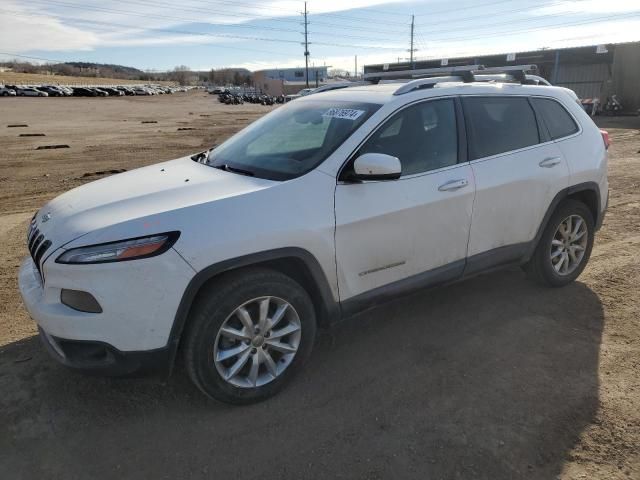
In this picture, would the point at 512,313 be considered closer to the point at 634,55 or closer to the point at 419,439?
the point at 419,439

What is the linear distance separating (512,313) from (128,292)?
3.04 metres

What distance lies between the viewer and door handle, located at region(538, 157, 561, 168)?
4102 mm

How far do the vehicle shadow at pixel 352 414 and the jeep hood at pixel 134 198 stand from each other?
3.43ft

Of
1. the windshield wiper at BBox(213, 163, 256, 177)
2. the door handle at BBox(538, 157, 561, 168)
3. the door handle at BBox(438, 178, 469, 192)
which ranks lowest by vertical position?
the door handle at BBox(438, 178, 469, 192)

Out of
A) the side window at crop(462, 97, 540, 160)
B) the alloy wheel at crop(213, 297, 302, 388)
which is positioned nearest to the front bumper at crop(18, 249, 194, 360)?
the alloy wheel at crop(213, 297, 302, 388)

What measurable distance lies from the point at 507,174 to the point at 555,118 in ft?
3.09

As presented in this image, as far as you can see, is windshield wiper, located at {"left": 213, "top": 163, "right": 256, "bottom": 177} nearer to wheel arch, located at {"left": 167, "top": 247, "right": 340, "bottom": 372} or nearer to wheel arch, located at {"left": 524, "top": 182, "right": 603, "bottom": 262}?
wheel arch, located at {"left": 167, "top": 247, "right": 340, "bottom": 372}

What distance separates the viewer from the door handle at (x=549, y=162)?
13.5ft

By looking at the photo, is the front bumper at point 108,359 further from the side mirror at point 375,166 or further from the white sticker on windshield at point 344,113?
the white sticker on windshield at point 344,113

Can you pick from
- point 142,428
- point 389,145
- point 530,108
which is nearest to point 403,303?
point 389,145

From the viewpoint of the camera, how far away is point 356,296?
3279mm

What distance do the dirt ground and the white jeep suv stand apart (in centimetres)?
36

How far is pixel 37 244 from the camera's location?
3.00 metres

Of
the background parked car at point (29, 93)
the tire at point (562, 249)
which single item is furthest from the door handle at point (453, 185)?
the background parked car at point (29, 93)
